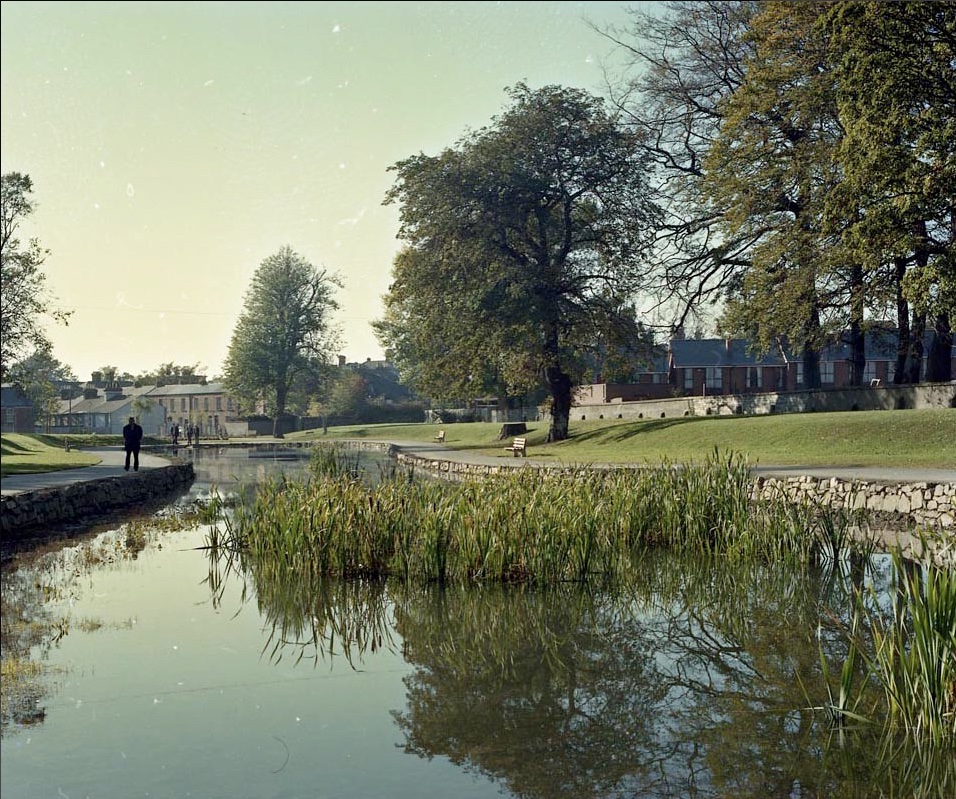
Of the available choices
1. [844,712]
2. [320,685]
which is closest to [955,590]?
[844,712]

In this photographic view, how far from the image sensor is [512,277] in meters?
40.5

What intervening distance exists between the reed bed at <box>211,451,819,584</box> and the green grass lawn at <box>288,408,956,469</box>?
4.67 m

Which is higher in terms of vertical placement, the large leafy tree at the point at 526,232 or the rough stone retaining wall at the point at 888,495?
the large leafy tree at the point at 526,232

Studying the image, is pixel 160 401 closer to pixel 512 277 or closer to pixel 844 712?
pixel 512 277

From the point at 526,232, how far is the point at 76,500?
2500 centimetres

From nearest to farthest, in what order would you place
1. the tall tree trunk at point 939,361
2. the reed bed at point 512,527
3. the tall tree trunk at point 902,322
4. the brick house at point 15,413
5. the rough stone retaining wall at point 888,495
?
the reed bed at point 512,527 < the rough stone retaining wall at point 888,495 < the tall tree trunk at point 902,322 < the tall tree trunk at point 939,361 < the brick house at point 15,413

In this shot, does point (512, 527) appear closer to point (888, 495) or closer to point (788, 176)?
point (888, 495)

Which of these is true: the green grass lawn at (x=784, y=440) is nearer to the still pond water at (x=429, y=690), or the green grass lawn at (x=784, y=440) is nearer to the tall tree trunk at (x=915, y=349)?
the tall tree trunk at (x=915, y=349)

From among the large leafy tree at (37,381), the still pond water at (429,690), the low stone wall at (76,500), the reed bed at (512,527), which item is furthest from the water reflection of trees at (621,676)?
the large leafy tree at (37,381)

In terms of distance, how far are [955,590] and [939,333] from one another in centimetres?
3134

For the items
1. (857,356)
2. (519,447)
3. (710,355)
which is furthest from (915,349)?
(710,355)

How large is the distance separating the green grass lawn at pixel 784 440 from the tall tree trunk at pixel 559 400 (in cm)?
79

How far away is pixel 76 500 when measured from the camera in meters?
22.8

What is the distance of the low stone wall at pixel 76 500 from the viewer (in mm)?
19438
